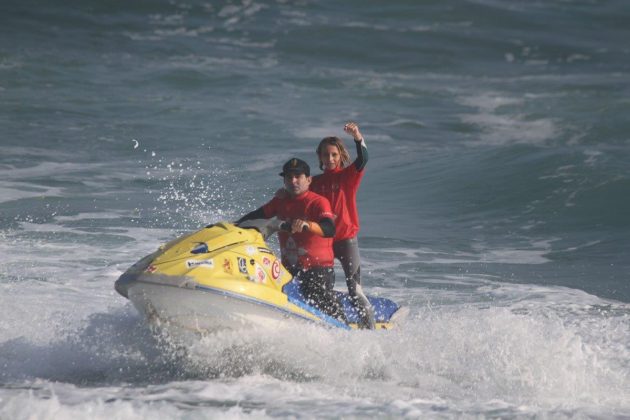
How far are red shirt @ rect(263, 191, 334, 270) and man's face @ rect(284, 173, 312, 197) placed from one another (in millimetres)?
41

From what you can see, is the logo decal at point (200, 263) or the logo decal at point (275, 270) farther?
the logo decal at point (275, 270)

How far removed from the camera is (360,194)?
51.8 ft

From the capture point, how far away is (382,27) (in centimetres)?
2756

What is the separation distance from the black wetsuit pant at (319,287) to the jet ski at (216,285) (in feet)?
0.75

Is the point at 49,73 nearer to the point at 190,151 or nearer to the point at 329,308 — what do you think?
the point at 190,151

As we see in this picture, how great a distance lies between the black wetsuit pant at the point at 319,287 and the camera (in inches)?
300

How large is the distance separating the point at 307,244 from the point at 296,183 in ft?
1.37

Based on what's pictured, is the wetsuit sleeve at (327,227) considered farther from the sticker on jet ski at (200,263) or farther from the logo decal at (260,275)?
the sticker on jet ski at (200,263)

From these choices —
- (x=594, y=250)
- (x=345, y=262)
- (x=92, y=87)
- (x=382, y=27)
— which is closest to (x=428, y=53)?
(x=382, y=27)

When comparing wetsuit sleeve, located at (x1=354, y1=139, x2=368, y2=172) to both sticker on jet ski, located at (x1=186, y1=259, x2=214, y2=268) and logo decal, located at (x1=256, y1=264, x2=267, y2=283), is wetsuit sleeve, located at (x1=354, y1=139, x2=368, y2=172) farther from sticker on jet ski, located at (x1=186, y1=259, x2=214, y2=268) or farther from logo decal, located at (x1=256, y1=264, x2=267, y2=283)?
sticker on jet ski, located at (x1=186, y1=259, x2=214, y2=268)

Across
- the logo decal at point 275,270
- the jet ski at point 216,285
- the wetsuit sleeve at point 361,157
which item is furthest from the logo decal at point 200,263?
the wetsuit sleeve at point 361,157

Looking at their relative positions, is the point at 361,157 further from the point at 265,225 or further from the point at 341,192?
the point at 265,225

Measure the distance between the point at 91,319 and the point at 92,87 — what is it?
1494 centimetres

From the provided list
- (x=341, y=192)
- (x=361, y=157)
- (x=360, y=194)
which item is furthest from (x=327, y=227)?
(x=360, y=194)
